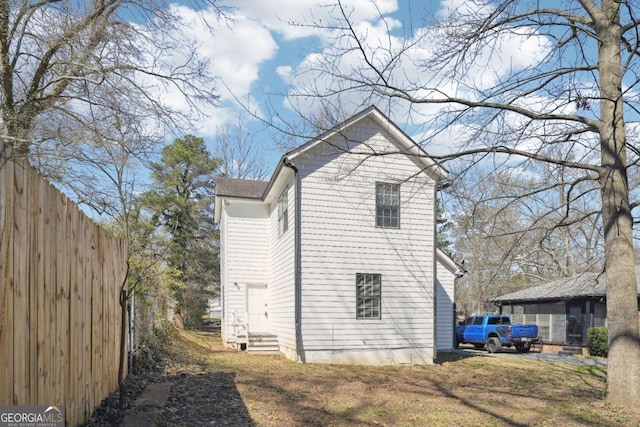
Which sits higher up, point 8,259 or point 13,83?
point 13,83

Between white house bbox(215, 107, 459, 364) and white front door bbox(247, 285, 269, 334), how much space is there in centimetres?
180

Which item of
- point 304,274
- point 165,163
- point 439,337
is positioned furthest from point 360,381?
point 165,163

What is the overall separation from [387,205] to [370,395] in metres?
6.88

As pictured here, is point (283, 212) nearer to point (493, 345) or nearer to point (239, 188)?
point (239, 188)

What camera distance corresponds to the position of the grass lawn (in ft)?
23.8

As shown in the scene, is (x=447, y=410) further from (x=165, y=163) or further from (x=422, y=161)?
(x=165, y=163)

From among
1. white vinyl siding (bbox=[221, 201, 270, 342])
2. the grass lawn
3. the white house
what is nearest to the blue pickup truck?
the grass lawn

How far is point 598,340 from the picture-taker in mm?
18953

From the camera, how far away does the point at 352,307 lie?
1380 cm

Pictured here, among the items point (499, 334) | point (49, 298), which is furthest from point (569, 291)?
point (49, 298)

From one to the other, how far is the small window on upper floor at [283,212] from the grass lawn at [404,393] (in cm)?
416

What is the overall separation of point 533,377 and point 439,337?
713 cm

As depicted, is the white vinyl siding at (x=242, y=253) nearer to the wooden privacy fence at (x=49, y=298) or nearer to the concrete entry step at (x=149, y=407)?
the concrete entry step at (x=149, y=407)

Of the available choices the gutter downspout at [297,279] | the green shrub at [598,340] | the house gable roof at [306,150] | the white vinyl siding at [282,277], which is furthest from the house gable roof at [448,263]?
the gutter downspout at [297,279]
